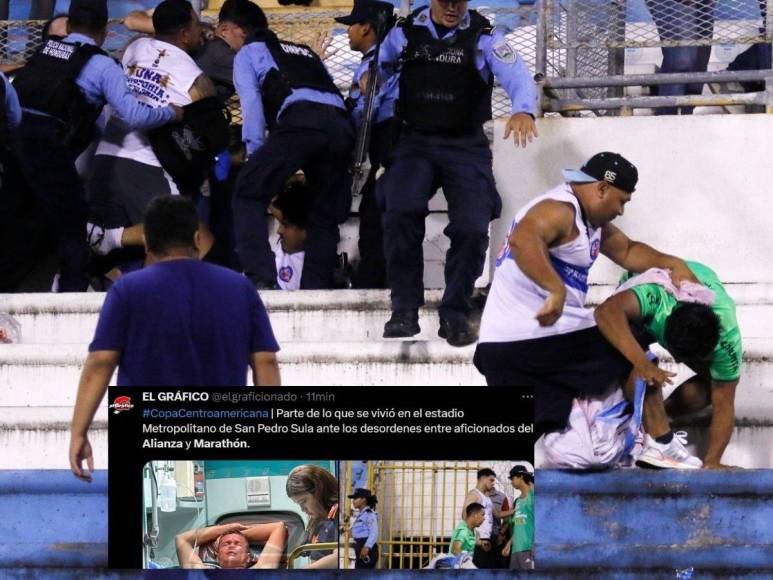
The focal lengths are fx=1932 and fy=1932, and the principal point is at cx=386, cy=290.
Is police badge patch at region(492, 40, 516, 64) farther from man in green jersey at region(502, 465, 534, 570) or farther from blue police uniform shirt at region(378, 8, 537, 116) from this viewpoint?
man in green jersey at region(502, 465, 534, 570)

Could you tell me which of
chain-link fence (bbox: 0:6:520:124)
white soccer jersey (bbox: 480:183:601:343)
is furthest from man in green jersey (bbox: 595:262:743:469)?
chain-link fence (bbox: 0:6:520:124)

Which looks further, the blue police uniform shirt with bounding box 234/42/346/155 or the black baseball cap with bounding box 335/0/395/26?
the black baseball cap with bounding box 335/0/395/26

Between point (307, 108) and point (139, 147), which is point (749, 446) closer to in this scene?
point (307, 108)

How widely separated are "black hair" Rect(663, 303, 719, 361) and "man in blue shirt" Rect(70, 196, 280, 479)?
1.42 meters

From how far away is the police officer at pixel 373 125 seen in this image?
25.8 feet

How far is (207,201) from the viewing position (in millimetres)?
8391

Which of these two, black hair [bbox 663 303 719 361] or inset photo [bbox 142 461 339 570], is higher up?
black hair [bbox 663 303 719 361]

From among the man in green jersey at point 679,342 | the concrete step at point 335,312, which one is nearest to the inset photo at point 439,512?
the man in green jersey at point 679,342

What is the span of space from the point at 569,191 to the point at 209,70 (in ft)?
8.71

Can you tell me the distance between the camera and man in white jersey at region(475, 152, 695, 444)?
6.14m

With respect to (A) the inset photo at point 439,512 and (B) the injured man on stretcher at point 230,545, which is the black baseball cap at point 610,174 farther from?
(B) the injured man on stretcher at point 230,545

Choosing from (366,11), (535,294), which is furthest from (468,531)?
(366,11)

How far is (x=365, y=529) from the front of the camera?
5.55 metres

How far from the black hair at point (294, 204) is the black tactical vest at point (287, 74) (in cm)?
31
